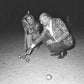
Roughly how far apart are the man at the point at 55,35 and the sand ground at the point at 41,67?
0.25 metres

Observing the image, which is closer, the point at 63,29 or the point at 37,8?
the point at 63,29

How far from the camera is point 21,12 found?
1260cm

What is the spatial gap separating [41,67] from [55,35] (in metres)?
0.81

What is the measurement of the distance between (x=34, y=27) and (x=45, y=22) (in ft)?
2.29

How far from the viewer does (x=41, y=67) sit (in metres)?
4.40

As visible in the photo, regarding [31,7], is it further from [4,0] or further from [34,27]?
[34,27]

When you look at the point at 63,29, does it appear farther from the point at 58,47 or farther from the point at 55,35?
the point at 58,47

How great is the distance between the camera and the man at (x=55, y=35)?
4.46 meters

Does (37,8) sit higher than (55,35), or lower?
higher

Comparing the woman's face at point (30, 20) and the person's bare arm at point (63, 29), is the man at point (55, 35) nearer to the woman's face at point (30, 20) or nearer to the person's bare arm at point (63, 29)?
the person's bare arm at point (63, 29)

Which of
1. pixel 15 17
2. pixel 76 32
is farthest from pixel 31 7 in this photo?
pixel 76 32

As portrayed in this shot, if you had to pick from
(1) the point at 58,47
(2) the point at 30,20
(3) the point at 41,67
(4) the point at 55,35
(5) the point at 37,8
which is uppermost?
(5) the point at 37,8

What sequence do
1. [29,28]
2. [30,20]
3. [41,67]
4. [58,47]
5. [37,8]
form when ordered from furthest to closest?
[37,8]
[29,28]
[30,20]
[58,47]
[41,67]

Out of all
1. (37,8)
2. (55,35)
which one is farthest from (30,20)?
(37,8)
